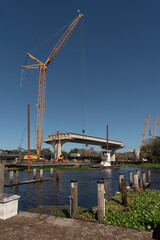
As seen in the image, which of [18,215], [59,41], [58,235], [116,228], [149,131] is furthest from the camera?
[149,131]

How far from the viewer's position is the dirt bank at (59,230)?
6363 mm

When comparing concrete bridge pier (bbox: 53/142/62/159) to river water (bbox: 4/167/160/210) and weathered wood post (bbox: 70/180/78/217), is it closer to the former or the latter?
river water (bbox: 4/167/160/210)

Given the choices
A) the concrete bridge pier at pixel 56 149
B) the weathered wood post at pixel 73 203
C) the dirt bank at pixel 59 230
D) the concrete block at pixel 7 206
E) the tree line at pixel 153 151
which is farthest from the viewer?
the tree line at pixel 153 151

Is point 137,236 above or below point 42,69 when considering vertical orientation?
below

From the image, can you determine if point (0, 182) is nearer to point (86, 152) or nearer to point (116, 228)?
point (116, 228)

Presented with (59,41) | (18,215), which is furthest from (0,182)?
(59,41)

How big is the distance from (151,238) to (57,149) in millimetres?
86129

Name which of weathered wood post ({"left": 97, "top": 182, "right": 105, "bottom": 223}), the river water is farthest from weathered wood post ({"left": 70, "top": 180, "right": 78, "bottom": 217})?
the river water

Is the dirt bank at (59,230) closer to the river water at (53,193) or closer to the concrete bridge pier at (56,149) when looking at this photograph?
the river water at (53,193)

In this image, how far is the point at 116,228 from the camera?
7.30 meters

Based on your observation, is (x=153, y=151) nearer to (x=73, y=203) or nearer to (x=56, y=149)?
(x=56, y=149)

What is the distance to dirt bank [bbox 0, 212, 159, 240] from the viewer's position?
6363mm

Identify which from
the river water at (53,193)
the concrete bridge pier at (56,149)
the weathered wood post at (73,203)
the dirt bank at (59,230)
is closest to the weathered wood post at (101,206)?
the dirt bank at (59,230)

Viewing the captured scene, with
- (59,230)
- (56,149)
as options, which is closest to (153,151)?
(56,149)
